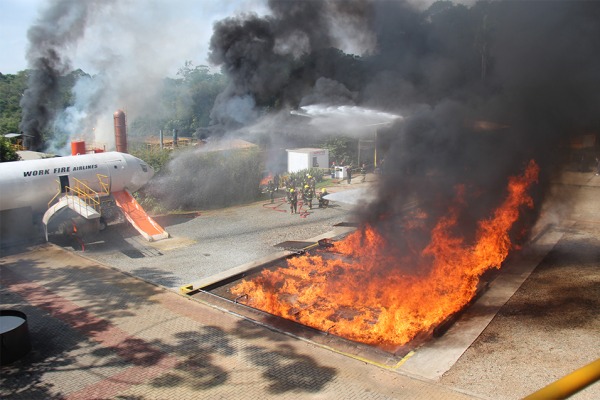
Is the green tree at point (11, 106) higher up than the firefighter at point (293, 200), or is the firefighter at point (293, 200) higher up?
the green tree at point (11, 106)

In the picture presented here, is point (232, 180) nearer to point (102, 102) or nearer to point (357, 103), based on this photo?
point (357, 103)

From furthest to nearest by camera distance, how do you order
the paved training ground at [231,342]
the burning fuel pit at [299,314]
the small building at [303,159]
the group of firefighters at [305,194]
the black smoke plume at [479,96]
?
the small building at [303,159]
the group of firefighters at [305,194]
the black smoke plume at [479,96]
the burning fuel pit at [299,314]
the paved training ground at [231,342]

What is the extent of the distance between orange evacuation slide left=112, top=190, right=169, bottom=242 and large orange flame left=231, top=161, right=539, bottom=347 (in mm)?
6364

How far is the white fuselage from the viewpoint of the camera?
17281mm

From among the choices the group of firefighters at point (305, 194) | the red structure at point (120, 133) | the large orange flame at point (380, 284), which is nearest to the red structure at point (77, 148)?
the red structure at point (120, 133)

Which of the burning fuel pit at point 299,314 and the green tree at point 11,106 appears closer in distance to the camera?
the burning fuel pit at point 299,314

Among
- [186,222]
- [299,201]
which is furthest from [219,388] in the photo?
[299,201]

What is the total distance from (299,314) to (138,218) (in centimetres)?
1070

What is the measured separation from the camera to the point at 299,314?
36.7 feet

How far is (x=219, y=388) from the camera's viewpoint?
8086 millimetres

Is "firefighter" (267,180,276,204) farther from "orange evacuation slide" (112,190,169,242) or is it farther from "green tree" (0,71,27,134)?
"green tree" (0,71,27,134)

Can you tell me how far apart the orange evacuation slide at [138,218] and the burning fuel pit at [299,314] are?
5.92 metres

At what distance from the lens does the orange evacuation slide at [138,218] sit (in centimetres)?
1831

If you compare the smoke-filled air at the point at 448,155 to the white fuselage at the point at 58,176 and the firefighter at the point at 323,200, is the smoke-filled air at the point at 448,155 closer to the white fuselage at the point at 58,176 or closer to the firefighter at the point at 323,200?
the firefighter at the point at 323,200
